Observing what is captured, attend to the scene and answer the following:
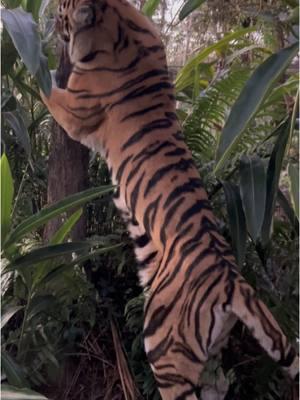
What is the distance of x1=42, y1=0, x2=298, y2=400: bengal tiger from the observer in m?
1.84

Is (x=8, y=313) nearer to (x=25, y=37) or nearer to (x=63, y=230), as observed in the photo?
(x=63, y=230)

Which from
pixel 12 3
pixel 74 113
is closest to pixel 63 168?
pixel 74 113

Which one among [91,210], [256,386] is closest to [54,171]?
[91,210]

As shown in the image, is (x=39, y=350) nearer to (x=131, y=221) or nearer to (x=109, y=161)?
(x=131, y=221)

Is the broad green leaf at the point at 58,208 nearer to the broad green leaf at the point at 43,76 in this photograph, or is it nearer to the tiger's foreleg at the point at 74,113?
the broad green leaf at the point at 43,76

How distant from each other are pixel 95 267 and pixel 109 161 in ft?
2.26

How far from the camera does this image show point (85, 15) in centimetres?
244

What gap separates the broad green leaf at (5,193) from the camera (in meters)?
1.99

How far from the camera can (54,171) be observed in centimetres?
268

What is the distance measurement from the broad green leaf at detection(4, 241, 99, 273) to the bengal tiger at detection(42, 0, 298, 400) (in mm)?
231

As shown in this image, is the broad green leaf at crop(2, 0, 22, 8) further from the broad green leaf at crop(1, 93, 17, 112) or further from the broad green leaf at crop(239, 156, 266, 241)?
the broad green leaf at crop(239, 156, 266, 241)

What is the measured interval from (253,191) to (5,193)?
3.08ft

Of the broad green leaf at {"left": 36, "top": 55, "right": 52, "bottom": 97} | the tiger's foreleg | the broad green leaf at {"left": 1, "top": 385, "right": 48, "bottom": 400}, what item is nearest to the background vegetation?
the broad green leaf at {"left": 36, "top": 55, "right": 52, "bottom": 97}

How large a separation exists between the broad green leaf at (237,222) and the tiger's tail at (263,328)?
1.53 feet
